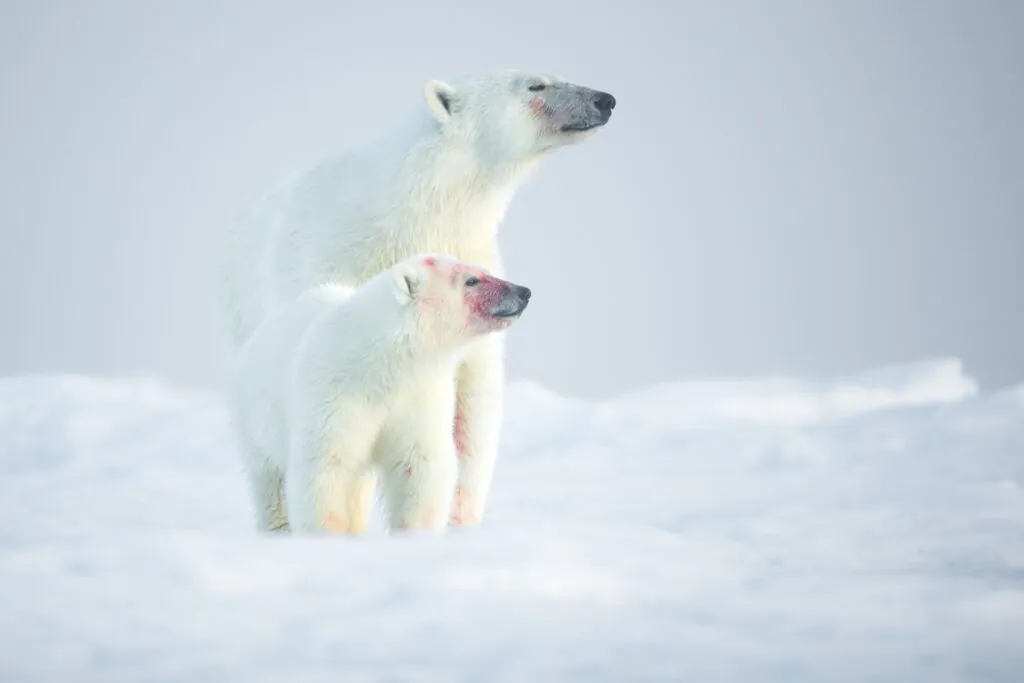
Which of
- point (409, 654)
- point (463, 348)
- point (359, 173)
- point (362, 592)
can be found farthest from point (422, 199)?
point (409, 654)

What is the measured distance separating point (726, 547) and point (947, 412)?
4361mm

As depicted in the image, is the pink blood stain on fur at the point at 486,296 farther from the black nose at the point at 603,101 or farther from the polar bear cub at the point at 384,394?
the black nose at the point at 603,101

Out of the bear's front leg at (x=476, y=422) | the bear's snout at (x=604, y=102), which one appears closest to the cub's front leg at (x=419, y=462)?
the bear's front leg at (x=476, y=422)

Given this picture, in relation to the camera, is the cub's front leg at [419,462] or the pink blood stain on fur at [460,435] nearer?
the cub's front leg at [419,462]

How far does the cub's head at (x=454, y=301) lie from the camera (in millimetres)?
5297

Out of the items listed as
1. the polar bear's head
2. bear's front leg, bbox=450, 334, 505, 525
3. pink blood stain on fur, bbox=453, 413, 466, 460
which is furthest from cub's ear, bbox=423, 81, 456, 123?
pink blood stain on fur, bbox=453, 413, 466, 460

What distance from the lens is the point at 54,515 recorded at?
5.83m

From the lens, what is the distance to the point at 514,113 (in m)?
6.22

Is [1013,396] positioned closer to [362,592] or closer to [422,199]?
[422,199]

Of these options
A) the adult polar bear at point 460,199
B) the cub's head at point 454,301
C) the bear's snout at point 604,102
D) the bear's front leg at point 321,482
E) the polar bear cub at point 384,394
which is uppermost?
the bear's snout at point 604,102

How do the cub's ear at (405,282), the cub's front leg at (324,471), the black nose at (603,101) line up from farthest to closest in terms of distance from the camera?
the black nose at (603,101)
the cub's ear at (405,282)
the cub's front leg at (324,471)

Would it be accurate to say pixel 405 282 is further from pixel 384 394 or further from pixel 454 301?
pixel 384 394

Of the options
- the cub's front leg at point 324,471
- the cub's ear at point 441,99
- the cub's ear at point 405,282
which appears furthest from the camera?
the cub's ear at point 441,99

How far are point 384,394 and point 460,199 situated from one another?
1.31 m
